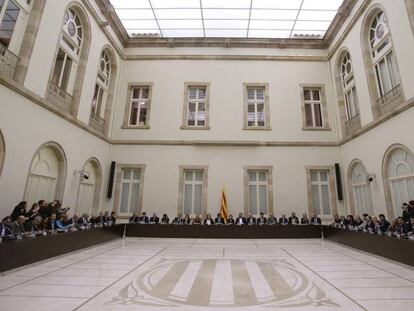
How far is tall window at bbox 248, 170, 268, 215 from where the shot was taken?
10.4m

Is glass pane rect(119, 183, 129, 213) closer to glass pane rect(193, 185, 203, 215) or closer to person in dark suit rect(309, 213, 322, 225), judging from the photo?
glass pane rect(193, 185, 203, 215)

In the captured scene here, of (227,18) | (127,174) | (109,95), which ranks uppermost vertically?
(227,18)

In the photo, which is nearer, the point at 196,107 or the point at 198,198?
the point at 198,198

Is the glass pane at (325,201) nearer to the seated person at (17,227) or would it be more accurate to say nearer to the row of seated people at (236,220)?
the row of seated people at (236,220)

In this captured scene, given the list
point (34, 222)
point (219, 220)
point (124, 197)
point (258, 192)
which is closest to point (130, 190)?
point (124, 197)

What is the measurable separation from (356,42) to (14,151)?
1171 centimetres

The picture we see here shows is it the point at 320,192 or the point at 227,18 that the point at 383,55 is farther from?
the point at 227,18

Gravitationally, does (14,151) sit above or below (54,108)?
below

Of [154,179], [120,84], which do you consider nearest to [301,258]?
[154,179]

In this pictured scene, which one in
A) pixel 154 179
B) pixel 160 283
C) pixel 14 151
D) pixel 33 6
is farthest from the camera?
pixel 154 179

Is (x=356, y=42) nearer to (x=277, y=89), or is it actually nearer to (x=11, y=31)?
(x=277, y=89)

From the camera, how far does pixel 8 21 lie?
243 inches

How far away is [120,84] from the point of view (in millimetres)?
11664

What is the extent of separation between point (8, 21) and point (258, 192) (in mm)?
9777
